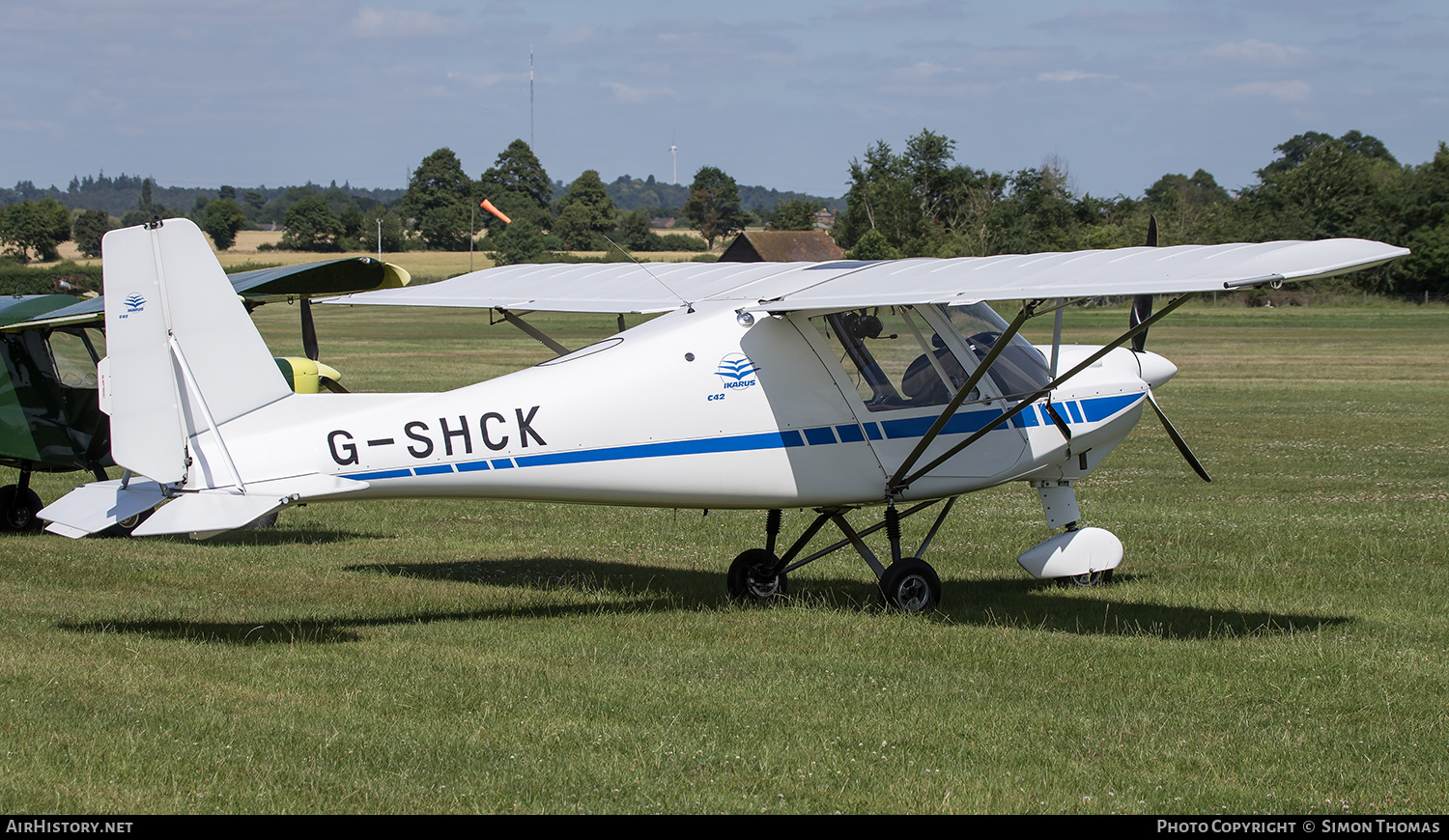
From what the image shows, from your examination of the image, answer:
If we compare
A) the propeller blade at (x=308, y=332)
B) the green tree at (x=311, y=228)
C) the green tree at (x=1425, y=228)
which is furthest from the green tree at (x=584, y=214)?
the propeller blade at (x=308, y=332)

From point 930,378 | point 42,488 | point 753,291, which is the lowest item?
point 42,488

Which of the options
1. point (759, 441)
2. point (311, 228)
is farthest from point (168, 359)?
point (311, 228)

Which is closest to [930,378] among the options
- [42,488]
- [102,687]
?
[102,687]

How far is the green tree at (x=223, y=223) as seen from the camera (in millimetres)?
97562

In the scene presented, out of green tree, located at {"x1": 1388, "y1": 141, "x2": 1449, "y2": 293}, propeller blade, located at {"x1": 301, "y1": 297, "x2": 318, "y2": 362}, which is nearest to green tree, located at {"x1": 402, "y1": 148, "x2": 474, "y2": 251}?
green tree, located at {"x1": 1388, "y1": 141, "x2": 1449, "y2": 293}

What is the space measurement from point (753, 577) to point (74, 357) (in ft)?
23.4

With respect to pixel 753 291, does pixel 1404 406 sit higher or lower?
lower

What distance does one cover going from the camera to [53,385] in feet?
38.7

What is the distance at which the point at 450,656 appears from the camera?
23.3ft

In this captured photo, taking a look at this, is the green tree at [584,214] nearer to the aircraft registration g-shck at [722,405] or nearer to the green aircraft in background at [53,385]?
the green aircraft in background at [53,385]

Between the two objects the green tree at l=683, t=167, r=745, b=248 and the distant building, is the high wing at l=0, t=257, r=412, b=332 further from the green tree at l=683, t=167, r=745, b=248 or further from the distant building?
the green tree at l=683, t=167, r=745, b=248
